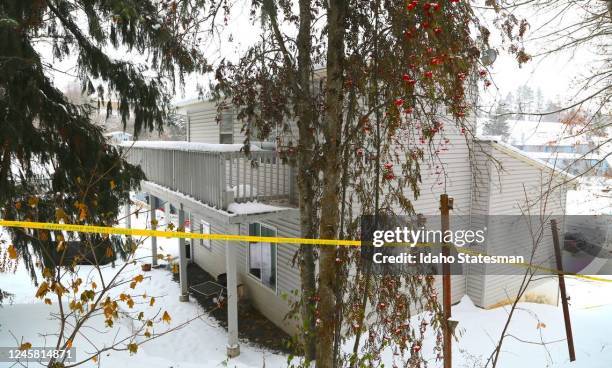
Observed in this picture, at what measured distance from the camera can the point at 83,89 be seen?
5.54 m

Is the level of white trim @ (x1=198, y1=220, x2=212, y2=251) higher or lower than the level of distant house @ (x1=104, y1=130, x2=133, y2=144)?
lower

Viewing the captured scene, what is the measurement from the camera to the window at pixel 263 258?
8570 mm

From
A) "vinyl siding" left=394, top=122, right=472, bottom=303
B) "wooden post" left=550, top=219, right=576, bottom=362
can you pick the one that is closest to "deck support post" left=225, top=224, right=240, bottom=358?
"vinyl siding" left=394, top=122, right=472, bottom=303

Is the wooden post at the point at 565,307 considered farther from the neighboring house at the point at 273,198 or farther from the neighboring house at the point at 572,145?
the neighboring house at the point at 572,145

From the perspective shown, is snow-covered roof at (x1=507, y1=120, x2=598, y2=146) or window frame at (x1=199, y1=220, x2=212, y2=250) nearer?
snow-covered roof at (x1=507, y1=120, x2=598, y2=146)

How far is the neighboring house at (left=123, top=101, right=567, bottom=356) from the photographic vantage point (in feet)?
21.0

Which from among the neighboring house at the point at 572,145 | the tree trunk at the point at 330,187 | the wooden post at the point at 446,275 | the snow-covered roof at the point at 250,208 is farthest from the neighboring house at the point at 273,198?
the wooden post at the point at 446,275

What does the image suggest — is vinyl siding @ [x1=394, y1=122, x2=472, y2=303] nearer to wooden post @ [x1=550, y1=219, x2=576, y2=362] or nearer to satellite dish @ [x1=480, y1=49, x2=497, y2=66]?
wooden post @ [x1=550, y1=219, x2=576, y2=362]

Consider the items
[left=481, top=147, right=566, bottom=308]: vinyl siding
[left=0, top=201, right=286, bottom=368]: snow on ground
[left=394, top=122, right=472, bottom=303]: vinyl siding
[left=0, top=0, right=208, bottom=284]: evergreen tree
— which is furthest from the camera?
[left=481, top=147, right=566, bottom=308]: vinyl siding

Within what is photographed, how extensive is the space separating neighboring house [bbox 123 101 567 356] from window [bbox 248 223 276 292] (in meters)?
0.02

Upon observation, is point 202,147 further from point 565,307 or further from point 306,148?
point 565,307

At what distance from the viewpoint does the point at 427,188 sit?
27.4ft

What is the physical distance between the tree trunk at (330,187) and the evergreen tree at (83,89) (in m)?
1.68

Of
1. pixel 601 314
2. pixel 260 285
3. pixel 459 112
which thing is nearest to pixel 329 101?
pixel 459 112
